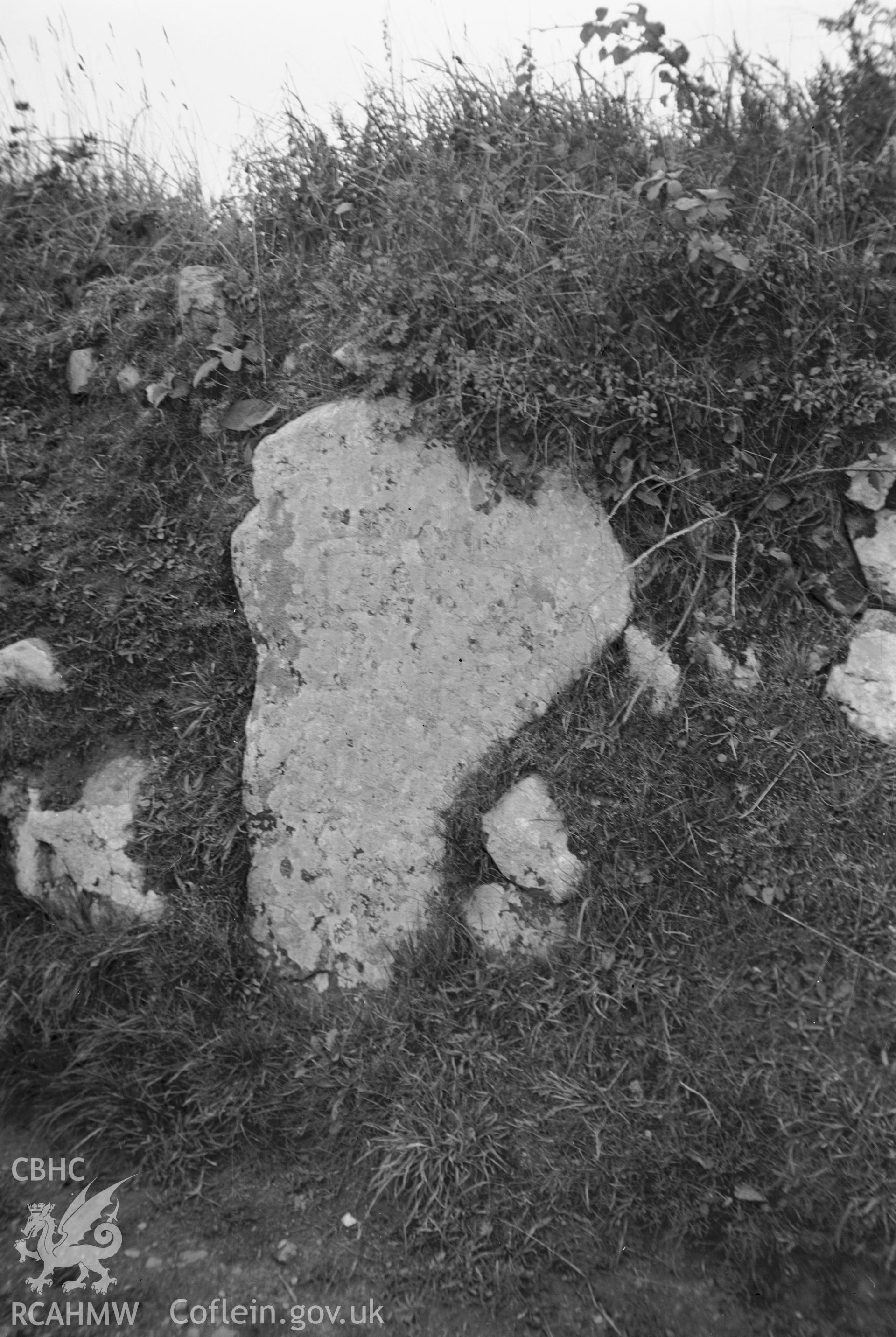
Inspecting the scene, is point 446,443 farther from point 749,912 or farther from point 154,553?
point 749,912

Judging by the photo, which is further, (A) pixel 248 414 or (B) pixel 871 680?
(A) pixel 248 414

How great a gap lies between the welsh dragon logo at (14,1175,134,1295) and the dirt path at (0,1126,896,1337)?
2 cm

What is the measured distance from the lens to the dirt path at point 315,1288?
2.35 meters

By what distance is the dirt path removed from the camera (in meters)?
2.35

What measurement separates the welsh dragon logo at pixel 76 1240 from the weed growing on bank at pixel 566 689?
18cm

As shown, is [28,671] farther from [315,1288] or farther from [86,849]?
[315,1288]

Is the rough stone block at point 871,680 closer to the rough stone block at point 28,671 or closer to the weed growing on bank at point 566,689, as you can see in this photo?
the weed growing on bank at point 566,689

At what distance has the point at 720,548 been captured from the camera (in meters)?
3.26

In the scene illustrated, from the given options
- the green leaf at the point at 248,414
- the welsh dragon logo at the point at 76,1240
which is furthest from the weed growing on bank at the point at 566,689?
the welsh dragon logo at the point at 76,1240

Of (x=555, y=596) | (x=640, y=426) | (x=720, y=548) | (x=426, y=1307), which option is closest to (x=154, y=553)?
(x=555, y=596)

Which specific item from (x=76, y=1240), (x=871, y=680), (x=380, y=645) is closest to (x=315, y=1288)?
(x=76, y=1240)

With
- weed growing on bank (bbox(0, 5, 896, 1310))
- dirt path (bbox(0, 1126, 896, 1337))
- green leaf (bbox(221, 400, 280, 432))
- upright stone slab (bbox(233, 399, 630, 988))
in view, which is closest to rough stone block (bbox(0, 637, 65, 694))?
weed growing on bank (bbox(0, 5, 896, 1310))

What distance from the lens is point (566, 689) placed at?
316 cm

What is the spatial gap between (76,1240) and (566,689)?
232cm
